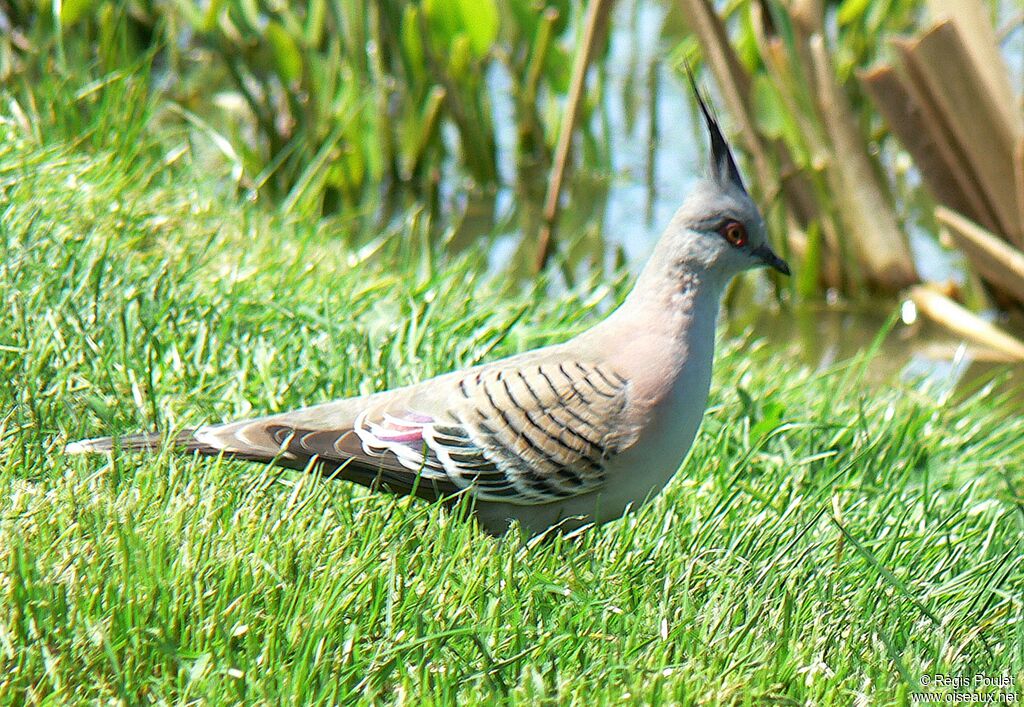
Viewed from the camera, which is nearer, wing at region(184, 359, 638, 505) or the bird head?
wing at region(184, 359, 638, 505)

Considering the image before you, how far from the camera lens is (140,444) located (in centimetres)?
291

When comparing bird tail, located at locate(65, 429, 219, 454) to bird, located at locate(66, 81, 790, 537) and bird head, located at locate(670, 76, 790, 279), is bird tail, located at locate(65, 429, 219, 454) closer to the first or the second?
bird, located at locate(66, 81, 790, 537)

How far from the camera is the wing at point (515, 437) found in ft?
9.65

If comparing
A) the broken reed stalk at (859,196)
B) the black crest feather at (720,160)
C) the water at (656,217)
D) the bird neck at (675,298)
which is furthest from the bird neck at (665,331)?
the broken reed stalk at (859,196)

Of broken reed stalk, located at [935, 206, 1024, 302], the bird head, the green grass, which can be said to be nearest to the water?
broken reed stalk, located at [935, 206, 1024, 302]

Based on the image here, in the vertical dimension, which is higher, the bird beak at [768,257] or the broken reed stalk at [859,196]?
the bird beak at [768,257]

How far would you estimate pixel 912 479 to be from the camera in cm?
375

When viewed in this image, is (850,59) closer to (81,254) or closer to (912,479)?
(912,479)

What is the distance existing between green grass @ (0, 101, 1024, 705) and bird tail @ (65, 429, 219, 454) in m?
0.04

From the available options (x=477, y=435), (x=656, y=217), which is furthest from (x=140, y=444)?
(x=656, y=217)

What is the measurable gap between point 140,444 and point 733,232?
4.86ft

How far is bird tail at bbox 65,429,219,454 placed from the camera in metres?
2.85

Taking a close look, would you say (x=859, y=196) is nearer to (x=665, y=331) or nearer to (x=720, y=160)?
(x=720, y=160)

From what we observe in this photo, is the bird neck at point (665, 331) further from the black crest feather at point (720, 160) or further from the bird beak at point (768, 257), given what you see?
the black crest feather at point (720, 160)
